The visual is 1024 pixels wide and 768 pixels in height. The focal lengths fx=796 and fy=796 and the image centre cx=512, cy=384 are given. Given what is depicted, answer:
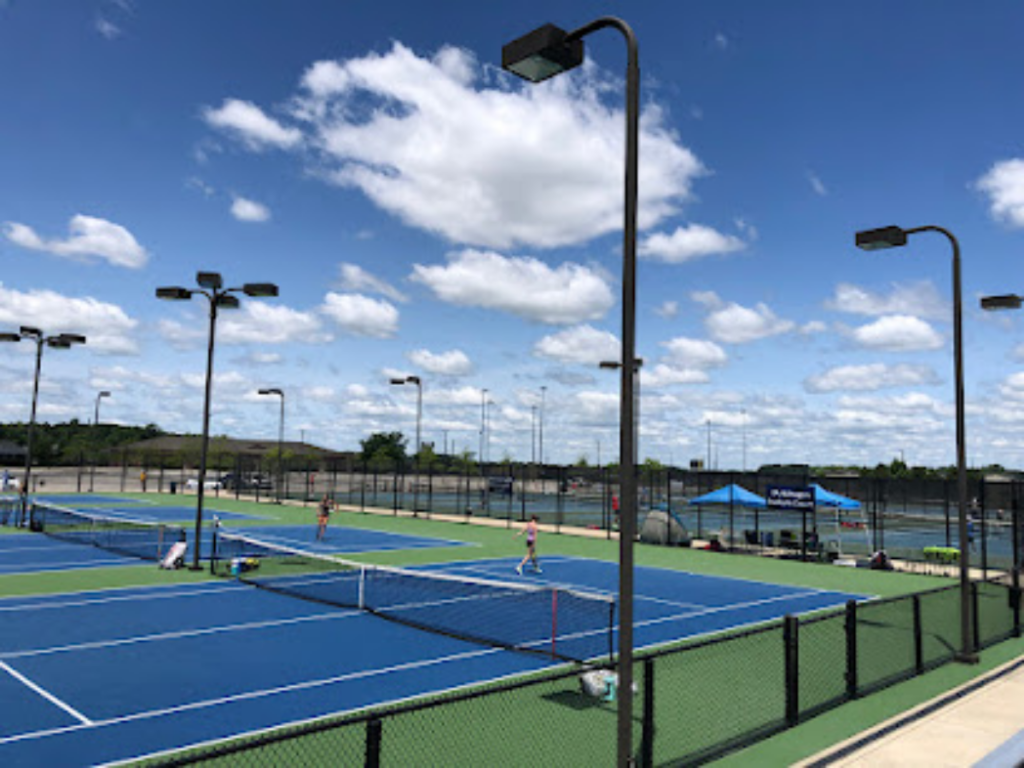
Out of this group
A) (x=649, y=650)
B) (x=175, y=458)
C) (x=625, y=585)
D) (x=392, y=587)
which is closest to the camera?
(x=625, y=585)

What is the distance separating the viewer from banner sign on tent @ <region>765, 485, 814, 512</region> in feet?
94.3

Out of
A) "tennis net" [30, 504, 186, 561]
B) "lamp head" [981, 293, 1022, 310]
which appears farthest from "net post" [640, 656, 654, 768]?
"tennis net" [30, 504, 186, 561]

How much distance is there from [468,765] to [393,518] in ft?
131

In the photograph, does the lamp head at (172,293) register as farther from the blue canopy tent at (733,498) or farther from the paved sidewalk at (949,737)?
the blue canopy tent at (733,498)

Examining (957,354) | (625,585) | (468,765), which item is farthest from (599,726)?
(957,354)

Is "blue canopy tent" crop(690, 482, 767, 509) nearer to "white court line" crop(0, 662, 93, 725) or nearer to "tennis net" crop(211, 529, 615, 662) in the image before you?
"tennis net" crop(211, 529, 615, 662)

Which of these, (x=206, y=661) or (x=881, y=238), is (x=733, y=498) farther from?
(x=206, y=661)

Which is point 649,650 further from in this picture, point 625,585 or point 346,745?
point 625,585

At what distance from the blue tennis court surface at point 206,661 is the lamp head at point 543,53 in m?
8.44

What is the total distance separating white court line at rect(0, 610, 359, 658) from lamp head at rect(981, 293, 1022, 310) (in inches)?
583

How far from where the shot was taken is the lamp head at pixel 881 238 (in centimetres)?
1383

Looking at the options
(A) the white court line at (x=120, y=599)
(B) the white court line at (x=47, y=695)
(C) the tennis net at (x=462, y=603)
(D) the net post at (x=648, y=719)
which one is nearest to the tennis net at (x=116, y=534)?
(C) the tennis net at (x=462, y=603)

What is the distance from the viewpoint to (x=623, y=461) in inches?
280

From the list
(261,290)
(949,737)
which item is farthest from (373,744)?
(261,290)
